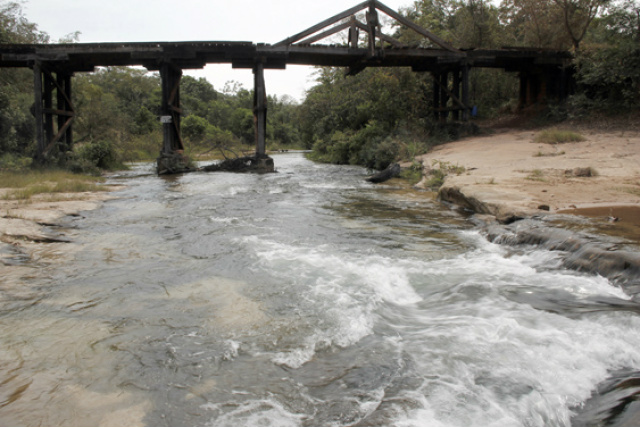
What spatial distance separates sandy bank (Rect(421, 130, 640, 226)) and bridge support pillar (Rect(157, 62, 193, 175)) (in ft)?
27.1

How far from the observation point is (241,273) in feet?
14.4

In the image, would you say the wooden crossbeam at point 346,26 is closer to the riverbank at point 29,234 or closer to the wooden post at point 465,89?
the wooden post at point 465,89

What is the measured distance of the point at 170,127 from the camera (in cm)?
1502

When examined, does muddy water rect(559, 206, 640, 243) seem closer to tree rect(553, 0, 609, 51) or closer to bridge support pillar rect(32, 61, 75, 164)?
bridge support pillar rect(32, 61, 75, 164)

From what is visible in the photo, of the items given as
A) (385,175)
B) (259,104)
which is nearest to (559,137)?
(385,175)

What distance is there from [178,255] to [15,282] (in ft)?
5.06

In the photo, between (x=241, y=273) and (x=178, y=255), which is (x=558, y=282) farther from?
(x=178, y=255)

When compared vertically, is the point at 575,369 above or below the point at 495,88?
below

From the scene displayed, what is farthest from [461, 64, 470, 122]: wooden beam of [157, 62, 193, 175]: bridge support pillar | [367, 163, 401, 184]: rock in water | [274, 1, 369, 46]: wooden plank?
[157, 62, 193, 175]: bridge support pillar

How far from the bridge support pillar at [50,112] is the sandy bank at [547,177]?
1178 centimetres

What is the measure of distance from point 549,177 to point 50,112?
1495 centimetres

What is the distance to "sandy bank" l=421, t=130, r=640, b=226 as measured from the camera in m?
6.08

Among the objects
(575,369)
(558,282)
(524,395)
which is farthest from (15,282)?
(558,282)

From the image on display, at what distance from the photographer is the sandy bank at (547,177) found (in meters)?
6.08
